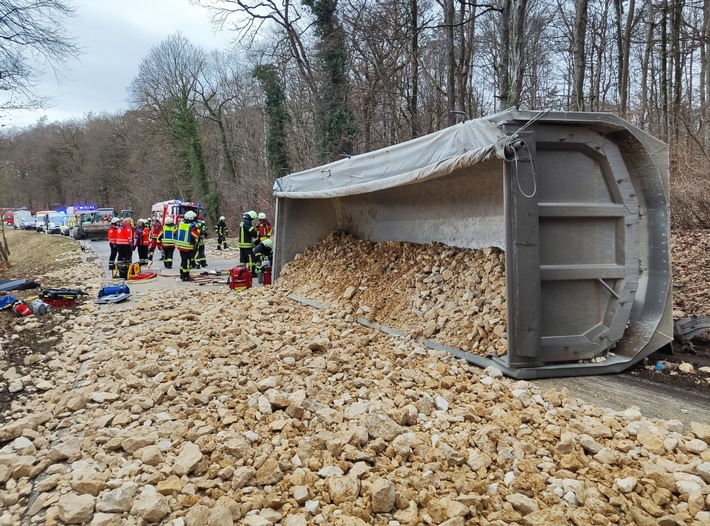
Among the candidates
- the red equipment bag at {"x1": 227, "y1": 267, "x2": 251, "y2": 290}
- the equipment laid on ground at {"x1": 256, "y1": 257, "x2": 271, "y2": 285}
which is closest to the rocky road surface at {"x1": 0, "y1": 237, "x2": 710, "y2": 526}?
the red equipment bag at {"x1": 227, "y1": 267, "x2": 251, "y2": 290}

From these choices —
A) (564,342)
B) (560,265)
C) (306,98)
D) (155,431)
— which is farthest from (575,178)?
(306,98)

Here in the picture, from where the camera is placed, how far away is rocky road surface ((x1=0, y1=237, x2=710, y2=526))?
2.12 metres

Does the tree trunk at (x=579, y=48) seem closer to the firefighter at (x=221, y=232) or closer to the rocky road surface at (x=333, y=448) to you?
the rocky road surface at (x=333, y=448)

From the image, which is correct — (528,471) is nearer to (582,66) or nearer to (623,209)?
(623,209)

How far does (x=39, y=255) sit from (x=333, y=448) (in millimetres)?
27946

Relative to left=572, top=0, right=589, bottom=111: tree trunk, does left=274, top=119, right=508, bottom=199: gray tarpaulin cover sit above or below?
below

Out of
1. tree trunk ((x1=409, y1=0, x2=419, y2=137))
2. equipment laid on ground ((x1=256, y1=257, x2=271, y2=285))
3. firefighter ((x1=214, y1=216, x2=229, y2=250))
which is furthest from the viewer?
firefighter ((x1=214, y1=216, x2=229, y2=250))

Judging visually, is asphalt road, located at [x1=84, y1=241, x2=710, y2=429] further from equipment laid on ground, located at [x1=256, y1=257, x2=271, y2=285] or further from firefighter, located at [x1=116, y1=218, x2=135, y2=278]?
firefighter, located at [x1=116, y1=218, x2=135, y2=278]

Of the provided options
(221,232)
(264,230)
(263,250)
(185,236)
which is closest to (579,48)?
(263,250)

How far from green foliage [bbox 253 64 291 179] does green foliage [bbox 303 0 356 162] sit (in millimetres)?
4281

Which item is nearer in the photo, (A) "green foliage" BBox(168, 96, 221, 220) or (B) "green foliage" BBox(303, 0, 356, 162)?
(B) "green foliage" BBox(303, 0, 356, 162)

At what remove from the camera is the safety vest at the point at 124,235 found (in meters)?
11.5

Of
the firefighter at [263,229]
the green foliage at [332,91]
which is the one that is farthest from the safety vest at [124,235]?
the green foliage at [332,91]

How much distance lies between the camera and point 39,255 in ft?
82.5
